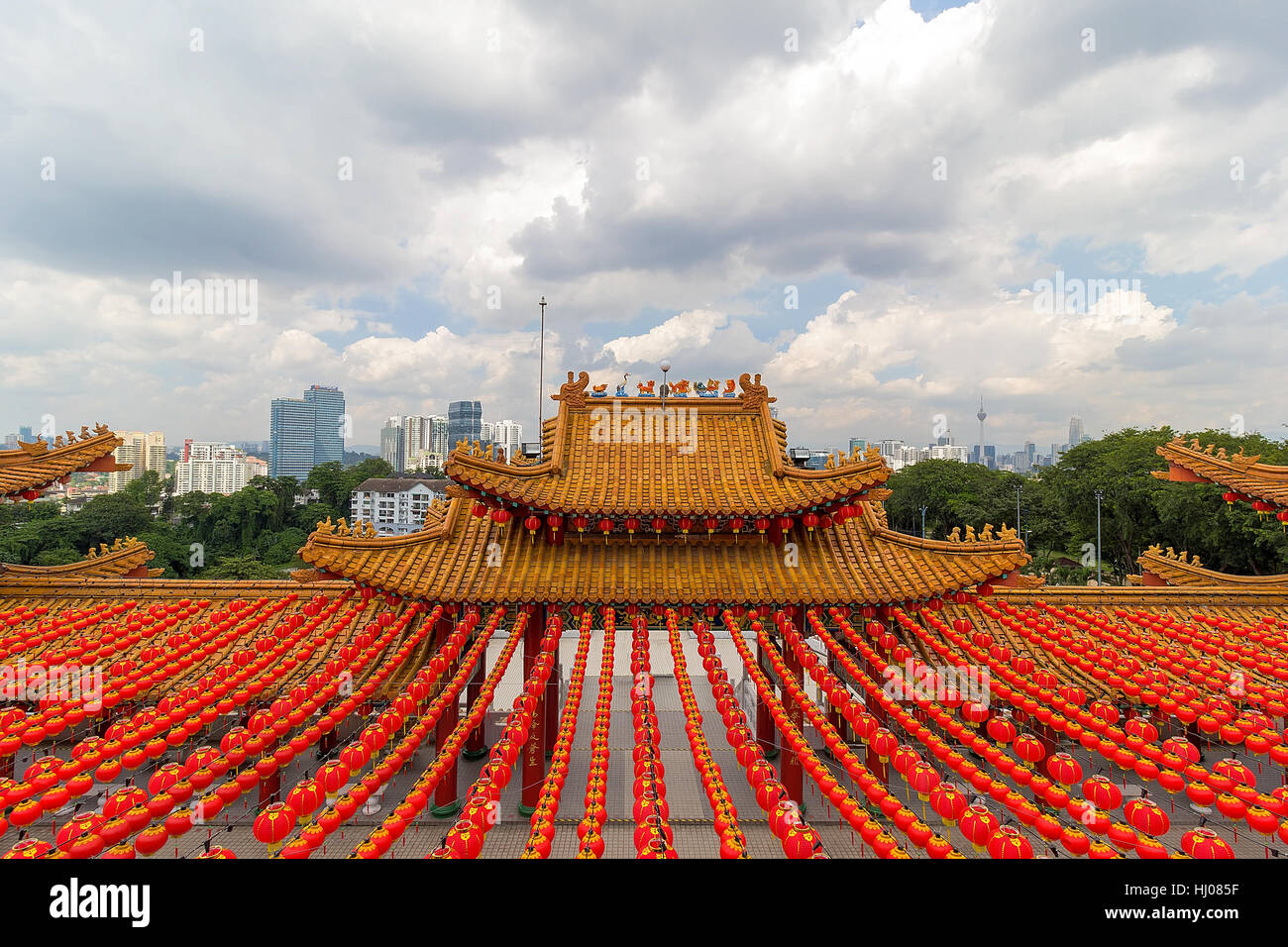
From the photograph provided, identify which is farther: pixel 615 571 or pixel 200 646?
pixel 615 571

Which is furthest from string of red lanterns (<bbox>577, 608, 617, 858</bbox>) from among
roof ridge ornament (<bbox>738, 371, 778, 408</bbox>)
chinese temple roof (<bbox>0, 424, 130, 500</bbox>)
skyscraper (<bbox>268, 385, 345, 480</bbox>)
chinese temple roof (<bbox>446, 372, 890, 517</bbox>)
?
skyscraper (<bbox>268, 385, 345, 480</bbox>)

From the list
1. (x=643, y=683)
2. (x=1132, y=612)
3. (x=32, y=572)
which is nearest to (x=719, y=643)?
(x=1132, y=612)

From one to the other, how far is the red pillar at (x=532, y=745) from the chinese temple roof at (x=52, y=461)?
9088mm

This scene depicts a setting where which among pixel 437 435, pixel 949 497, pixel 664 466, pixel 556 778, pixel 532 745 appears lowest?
pixel 532 745

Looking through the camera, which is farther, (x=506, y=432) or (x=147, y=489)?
(x=506, y=432)

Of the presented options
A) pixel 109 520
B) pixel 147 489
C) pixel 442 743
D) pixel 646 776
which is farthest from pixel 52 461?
pixel 147 489

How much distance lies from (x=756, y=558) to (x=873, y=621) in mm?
2036

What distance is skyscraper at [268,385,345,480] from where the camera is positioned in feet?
352

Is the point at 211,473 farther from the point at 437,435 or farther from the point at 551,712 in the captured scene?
the point at 551,712

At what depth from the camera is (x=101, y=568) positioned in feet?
39.0

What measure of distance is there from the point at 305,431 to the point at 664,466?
11907cm

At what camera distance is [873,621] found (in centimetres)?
890

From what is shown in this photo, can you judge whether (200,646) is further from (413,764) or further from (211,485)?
(211,485)

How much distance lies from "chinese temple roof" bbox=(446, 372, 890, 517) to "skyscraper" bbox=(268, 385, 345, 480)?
10951 cm
